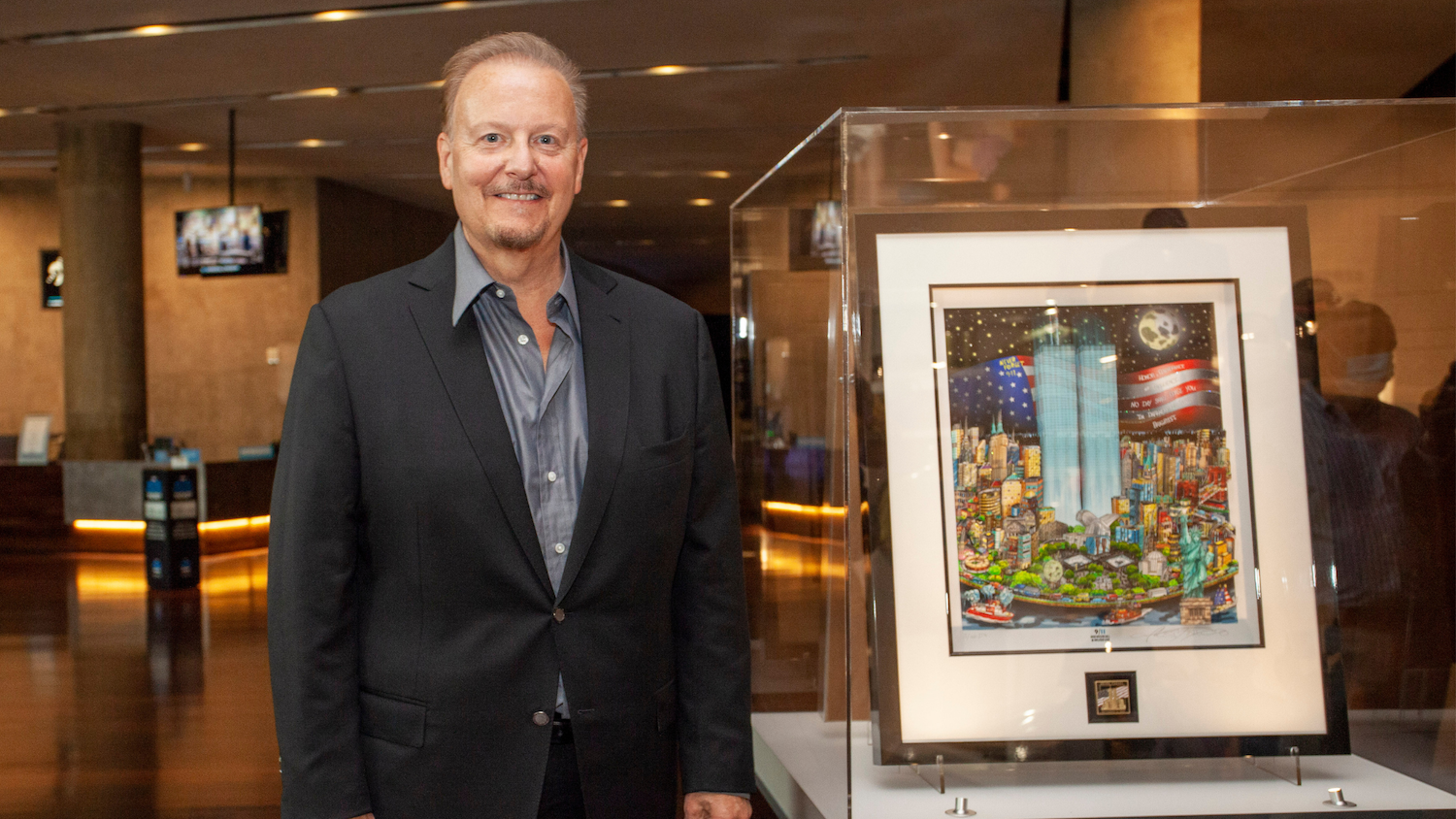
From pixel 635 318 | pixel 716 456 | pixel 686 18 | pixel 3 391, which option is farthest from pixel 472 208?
pixel 3 391

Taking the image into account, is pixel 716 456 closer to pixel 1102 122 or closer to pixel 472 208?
pixel 472 208

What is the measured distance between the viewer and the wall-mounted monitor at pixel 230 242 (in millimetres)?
10852

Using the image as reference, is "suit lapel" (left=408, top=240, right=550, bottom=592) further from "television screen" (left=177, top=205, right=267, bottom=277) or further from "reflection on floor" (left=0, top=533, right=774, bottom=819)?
"television screen" (left=177, top=205, right=267, bottom=277)

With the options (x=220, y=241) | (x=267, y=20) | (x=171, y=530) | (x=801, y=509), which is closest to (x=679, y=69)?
(x=267, y=20)

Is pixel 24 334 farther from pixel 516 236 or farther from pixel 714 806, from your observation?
pixel 714 806

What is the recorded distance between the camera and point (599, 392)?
1.48m

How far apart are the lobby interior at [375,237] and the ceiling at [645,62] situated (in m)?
0.04

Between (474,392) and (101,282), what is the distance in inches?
412

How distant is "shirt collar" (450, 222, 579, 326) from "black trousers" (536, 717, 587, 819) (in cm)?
59

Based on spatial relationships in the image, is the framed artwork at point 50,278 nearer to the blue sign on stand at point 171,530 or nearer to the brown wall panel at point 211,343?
the brown wall panel at point 211,343

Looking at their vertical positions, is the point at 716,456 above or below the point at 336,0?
below

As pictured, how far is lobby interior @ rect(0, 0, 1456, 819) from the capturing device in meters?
1.90

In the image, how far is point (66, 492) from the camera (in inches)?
392

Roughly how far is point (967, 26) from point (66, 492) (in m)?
9.13
